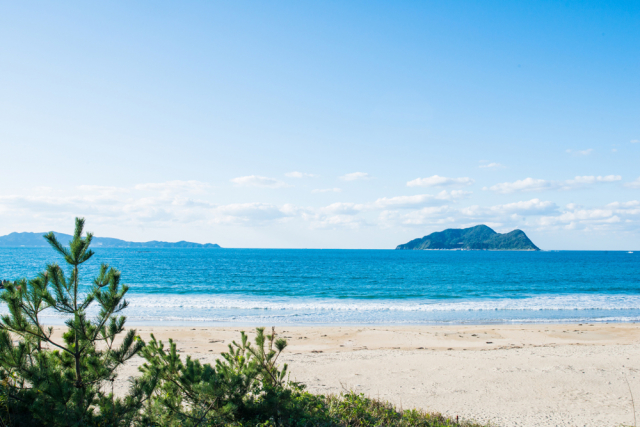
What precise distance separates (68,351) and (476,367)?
10297mm

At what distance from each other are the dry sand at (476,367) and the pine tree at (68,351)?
17.8ft

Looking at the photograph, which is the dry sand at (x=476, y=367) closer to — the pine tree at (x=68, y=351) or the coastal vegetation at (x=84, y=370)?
the coastal vegetation at (x=84, y=370)

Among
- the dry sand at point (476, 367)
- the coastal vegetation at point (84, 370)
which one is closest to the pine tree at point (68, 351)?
the coastal vegetation at point (84, 370)

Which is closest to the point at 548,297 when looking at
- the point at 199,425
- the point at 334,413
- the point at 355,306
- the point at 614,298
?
the point at 614,298

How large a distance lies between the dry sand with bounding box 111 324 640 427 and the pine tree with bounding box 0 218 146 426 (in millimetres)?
5412

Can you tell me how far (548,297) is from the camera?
101ft

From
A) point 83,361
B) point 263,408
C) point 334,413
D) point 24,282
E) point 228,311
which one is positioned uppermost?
point 24,282

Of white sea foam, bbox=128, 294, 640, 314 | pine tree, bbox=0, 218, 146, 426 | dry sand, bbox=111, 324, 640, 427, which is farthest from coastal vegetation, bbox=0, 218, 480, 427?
white sea foam, bbox=128, 294, 640, 314

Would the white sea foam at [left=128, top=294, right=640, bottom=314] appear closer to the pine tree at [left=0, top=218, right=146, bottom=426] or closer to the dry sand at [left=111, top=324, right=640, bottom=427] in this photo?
the dry sand at [left=111, top=324, right=640, bottom=427]

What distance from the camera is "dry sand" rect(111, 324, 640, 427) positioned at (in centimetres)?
785

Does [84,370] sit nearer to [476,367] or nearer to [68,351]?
[68,351]

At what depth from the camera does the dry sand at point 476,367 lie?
785 cm

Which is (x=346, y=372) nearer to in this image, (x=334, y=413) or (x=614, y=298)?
(x=334, y=413)

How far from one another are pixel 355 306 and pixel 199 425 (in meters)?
22.4
